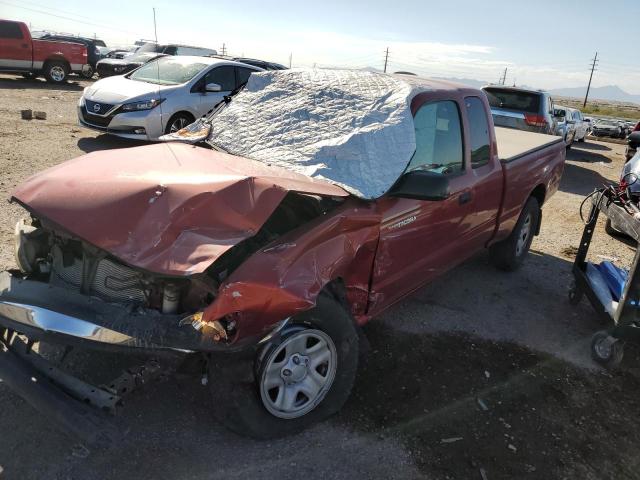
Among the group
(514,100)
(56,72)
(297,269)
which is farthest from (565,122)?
(56,72)

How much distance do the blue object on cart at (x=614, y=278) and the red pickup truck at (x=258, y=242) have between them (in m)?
1.48

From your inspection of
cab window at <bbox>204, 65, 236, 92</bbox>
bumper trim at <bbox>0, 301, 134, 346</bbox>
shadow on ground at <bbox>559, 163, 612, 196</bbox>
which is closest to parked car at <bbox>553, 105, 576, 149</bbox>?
shadow on ground at <bbox>559, 163, 612, 196</bbox>

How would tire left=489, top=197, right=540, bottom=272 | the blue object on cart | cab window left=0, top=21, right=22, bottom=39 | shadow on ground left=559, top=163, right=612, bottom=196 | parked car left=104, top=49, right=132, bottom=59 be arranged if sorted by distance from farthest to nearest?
1. parked car left=104, top=49, right=132, bottom=59
2. cab window left=0, top=21, right=22, bottom=39
3. shadow on ground left=559, top=163, right=612, bottom=196
4. tire left=489, top=197, right=540, bottom=272
5. the blue object on cart

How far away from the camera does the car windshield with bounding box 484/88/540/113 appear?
11.4m

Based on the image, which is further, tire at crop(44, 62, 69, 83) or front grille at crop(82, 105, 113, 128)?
tire at crop(44, 62, 69, 83)

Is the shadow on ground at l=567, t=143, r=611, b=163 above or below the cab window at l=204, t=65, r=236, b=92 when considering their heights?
below

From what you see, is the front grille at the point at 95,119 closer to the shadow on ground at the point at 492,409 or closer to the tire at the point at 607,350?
the shadow on ground at the point at 492,409

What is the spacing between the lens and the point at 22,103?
1345 cm

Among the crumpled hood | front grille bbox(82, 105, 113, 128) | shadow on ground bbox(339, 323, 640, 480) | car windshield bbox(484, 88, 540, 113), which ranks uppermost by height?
the crumpled hood

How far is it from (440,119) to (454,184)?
49cm

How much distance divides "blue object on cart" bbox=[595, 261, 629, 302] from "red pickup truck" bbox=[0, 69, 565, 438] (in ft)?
4.85

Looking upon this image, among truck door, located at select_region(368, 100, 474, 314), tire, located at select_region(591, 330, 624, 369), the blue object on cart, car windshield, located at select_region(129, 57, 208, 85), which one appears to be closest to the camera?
truck door, located at select_region(368, 100, 474, 314)

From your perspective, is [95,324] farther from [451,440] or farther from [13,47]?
[13,47]

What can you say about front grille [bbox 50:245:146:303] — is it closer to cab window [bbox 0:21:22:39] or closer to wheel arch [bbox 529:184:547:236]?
wheel arch [bbox 529:184:547:236]
